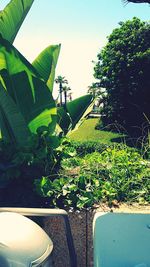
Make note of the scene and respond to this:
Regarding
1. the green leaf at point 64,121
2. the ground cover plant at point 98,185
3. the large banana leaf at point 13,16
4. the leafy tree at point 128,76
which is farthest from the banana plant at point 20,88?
the leafy tree at point 128,76

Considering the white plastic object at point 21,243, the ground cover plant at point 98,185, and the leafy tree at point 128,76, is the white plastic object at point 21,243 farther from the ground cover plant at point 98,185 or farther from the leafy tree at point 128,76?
the leafy tree at point 128,76

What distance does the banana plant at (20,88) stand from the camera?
379cm

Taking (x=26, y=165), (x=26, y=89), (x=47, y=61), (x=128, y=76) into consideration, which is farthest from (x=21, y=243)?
(x=128, y=76)

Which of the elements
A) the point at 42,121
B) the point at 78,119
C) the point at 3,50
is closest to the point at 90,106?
the point at 78,119

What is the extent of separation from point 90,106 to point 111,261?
3302mm

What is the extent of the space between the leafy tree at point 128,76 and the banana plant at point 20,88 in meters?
18.7

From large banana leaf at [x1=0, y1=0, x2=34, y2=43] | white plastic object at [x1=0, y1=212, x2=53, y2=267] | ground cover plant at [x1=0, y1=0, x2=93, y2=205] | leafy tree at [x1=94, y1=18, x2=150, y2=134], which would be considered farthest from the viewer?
leafy tree at [x1=94, y1=18, x2=150, y2=134]

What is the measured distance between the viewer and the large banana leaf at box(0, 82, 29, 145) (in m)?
3.71

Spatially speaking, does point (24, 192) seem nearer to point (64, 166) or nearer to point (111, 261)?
point (64, 166)

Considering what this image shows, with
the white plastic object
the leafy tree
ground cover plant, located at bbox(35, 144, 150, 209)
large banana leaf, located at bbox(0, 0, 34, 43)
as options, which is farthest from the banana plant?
the leafy tree

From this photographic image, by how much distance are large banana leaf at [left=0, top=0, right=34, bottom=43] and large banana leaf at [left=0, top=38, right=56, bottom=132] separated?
0.87 m

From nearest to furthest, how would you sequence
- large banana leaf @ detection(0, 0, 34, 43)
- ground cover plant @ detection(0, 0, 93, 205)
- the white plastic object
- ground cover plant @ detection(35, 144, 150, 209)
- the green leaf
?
1. the white plastic object
2. ground cover plant @ detection(35, 144, 150, 209)
3. ground cover plant @ detection(0, 0, 93, 205)
4. large banana leaf @ detection(0, 0, 34, 43)
5. the green leaf

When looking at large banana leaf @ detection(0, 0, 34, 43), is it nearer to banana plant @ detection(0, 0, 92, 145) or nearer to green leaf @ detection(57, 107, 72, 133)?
banana plant @ detection(0, 0, 92, 145)

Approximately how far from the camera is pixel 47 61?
4836 millimetres
